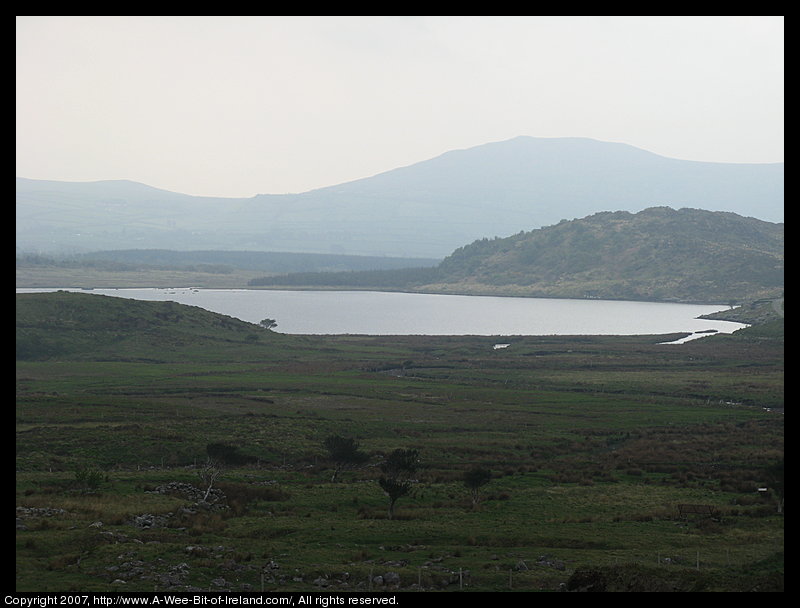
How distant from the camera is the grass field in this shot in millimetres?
29312

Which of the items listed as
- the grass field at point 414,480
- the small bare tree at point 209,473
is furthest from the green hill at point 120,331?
the small bare tree at point 209,473

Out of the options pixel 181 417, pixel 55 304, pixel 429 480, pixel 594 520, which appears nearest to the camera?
pixel 594 520

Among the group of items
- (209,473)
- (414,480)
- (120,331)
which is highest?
(120,331)

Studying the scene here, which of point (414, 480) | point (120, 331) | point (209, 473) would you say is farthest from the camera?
point (120, 331)

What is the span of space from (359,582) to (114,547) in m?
9.96

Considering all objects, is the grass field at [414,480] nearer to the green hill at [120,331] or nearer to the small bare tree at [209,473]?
the small bare tree at [209,473]

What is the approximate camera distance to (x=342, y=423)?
244 ft

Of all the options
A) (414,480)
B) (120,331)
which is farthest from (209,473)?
(120,331)

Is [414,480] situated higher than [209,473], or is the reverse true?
[209,473]

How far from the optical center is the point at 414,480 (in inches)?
2010

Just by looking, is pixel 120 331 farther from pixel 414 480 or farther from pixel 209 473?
pixel 414 480

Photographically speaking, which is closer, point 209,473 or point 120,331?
point 209,473
